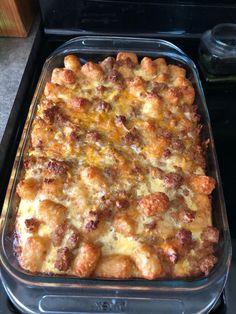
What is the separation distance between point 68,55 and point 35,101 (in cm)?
23

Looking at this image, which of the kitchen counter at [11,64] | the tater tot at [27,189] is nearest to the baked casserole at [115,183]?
the tater tot at [27,189]

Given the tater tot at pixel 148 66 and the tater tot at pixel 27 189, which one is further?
the tater tot at pixel 148 66

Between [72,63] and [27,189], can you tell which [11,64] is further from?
[27,189]

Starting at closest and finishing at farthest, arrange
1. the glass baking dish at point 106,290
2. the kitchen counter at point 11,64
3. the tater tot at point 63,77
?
the glass baking dish at point 106,290 < the tater tot at point 63,77 < the kitchen counter at point 11,64

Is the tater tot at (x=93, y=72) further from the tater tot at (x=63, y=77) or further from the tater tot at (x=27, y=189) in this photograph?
the tater tot at (x=27, y=189)

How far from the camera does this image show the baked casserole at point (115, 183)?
0.86m

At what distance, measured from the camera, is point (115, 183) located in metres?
0.95

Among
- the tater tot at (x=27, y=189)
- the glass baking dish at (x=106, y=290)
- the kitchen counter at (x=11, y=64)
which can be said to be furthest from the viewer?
the kitchen counter at (x=11, y=64)

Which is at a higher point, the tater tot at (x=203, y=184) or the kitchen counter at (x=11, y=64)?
the kitchen counter at (x=11, y=64)

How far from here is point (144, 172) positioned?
0.98 m

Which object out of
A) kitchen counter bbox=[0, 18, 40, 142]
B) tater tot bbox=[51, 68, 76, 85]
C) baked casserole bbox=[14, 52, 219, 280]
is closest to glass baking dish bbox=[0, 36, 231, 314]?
baked casserole bbox=[14, 52, 219, 280]

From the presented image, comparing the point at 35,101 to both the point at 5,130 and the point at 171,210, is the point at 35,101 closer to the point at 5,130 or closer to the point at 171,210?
the point at 5,130

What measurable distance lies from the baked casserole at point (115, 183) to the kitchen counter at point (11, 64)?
23cm

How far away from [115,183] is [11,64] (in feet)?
2.39
